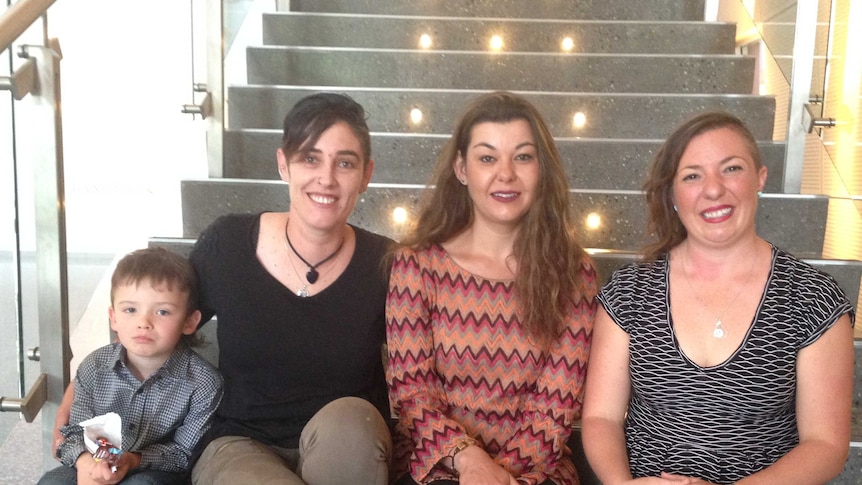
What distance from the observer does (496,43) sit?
11.9 ft

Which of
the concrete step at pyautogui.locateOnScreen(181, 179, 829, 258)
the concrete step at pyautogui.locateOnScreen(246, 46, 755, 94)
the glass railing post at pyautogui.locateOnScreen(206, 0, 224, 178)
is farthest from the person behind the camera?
the concrete step at pyautogui.locateOnScreen(246, 46, 755, 94)

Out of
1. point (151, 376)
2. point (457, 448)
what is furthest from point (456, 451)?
point (151, 376)

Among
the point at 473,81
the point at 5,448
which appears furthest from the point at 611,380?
the point at 473,81

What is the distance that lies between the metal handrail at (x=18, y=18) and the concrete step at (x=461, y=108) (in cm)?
138

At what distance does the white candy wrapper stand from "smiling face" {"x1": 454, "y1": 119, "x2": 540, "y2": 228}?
2.75 ft

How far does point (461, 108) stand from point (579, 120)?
0.43 meters

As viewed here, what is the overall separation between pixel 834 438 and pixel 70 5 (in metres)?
1.97

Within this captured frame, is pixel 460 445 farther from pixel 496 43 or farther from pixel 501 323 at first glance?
pixel 496 43

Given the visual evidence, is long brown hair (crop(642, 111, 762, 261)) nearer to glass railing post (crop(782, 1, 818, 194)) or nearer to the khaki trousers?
the khaki trousers

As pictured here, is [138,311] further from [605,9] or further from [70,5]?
[605,9]

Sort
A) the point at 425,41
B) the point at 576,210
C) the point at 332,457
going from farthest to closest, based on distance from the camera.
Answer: the point at 425,41
the point at 576,210
the point at 332,457

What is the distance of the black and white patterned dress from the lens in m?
1.60

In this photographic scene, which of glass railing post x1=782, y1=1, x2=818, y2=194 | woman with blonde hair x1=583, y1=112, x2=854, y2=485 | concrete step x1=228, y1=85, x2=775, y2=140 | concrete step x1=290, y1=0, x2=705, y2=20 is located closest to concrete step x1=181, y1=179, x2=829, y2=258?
glass railing post x1=782, y1=1, x2=818, y2=194

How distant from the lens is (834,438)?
158 centimetres
